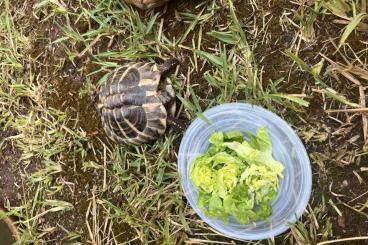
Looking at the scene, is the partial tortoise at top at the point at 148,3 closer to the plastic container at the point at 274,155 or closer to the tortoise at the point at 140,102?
the tortoise at the point at 140,102

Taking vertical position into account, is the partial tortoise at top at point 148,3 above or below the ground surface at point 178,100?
above

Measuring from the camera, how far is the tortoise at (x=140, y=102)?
8.20ft

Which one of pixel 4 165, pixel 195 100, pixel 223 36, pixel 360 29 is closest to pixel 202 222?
pixel 195 100

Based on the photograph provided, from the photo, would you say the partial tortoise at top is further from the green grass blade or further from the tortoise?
the green grass blade

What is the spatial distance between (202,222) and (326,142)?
68 centimetres

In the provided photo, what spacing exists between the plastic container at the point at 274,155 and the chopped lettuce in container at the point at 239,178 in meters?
0.08

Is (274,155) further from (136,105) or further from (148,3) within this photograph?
(148,3)

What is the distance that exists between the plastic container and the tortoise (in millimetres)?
168

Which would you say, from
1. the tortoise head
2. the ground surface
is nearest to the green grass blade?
the ground surface

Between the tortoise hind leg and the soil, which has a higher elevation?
the tortoise hind leg

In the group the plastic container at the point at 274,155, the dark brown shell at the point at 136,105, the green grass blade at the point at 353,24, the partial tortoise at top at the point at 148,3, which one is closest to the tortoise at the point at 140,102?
the dark brown shell at the point at 136,105

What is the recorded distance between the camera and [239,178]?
87.8 inches

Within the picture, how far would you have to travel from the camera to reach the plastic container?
2.28 meters

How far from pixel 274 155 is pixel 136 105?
26.5 inches
